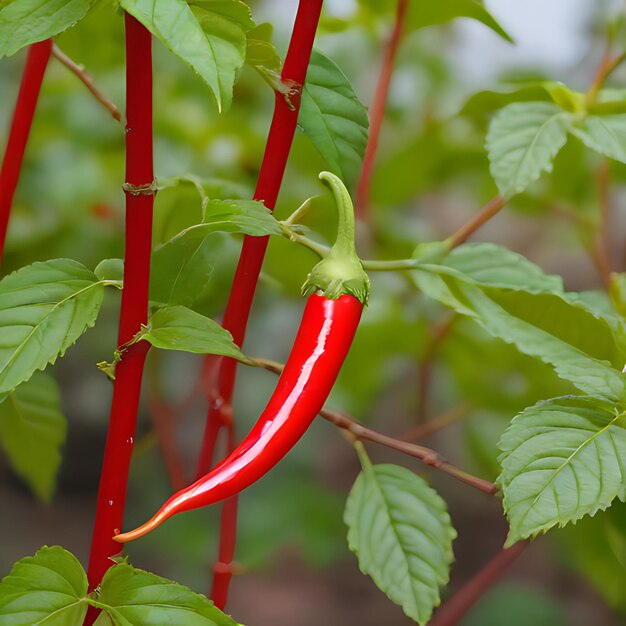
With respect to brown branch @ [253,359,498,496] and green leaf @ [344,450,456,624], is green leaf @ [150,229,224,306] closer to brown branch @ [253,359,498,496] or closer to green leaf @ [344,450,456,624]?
brown branch @ [253,359,498,496]

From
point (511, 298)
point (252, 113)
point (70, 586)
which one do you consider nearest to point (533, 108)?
point (511, 298)

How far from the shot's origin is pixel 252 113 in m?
1.24

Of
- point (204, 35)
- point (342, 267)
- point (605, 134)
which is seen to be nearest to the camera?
point (204, 35)

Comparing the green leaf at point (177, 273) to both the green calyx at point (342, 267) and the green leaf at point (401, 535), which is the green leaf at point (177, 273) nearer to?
the green calyx at point (342, 267)

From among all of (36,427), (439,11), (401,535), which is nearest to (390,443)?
(401,535)

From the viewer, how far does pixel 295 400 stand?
1.41ft

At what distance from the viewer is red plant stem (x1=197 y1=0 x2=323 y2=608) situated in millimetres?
433

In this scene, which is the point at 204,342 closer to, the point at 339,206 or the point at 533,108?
the point at 339,206

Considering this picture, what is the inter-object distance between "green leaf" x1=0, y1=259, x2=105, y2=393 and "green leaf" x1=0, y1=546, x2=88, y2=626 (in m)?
0.10

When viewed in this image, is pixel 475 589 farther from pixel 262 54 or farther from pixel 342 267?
pixel 262 54

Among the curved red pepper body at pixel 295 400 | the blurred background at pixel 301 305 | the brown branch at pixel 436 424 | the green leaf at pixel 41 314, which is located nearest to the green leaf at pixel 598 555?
the blurred background at pixel 301 305

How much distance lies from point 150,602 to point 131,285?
154mm

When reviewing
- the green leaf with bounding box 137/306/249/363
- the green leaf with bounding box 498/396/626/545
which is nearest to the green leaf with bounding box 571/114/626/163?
the green leaf with bounding box 498/396/626/545

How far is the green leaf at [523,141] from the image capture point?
521 millimetres
